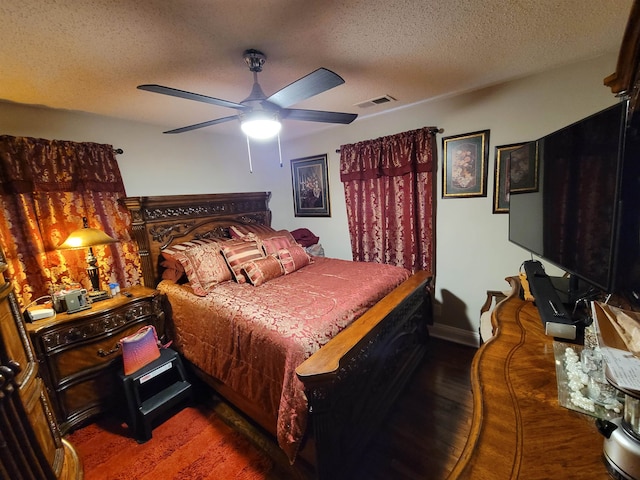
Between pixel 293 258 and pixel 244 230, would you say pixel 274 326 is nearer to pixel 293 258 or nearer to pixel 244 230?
pixel 293 258

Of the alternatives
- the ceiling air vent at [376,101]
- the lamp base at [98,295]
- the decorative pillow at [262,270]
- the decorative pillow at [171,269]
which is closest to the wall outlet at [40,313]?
the lamp base at [98,295]

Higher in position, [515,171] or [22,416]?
[515,171]

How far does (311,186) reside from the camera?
3.54 metres

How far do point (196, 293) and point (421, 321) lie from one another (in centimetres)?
198

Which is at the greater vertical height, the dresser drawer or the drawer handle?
the dresser drawer

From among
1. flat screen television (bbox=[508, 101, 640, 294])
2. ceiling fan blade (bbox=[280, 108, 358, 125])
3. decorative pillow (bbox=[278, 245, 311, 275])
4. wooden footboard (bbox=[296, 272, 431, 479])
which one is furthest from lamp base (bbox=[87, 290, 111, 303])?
flat screen television (bbox=[508, 101, 640, 294])

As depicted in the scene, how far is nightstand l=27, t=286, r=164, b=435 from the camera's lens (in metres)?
1.77

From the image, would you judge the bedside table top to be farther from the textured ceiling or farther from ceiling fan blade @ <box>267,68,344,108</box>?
ceiling fan blade @ <box>267,68,344,108</box>

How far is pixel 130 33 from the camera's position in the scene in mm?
1290

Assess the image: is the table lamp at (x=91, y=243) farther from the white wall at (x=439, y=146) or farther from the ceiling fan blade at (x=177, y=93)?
the ceiling fan blade at (x=177, y=93)

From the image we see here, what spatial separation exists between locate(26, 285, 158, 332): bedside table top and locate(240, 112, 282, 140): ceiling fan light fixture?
162 centimetres

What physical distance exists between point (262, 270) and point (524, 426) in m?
1.98

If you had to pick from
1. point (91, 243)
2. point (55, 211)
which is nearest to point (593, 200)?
point (91, 243)

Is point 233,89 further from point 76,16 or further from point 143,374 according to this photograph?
point 143,374
